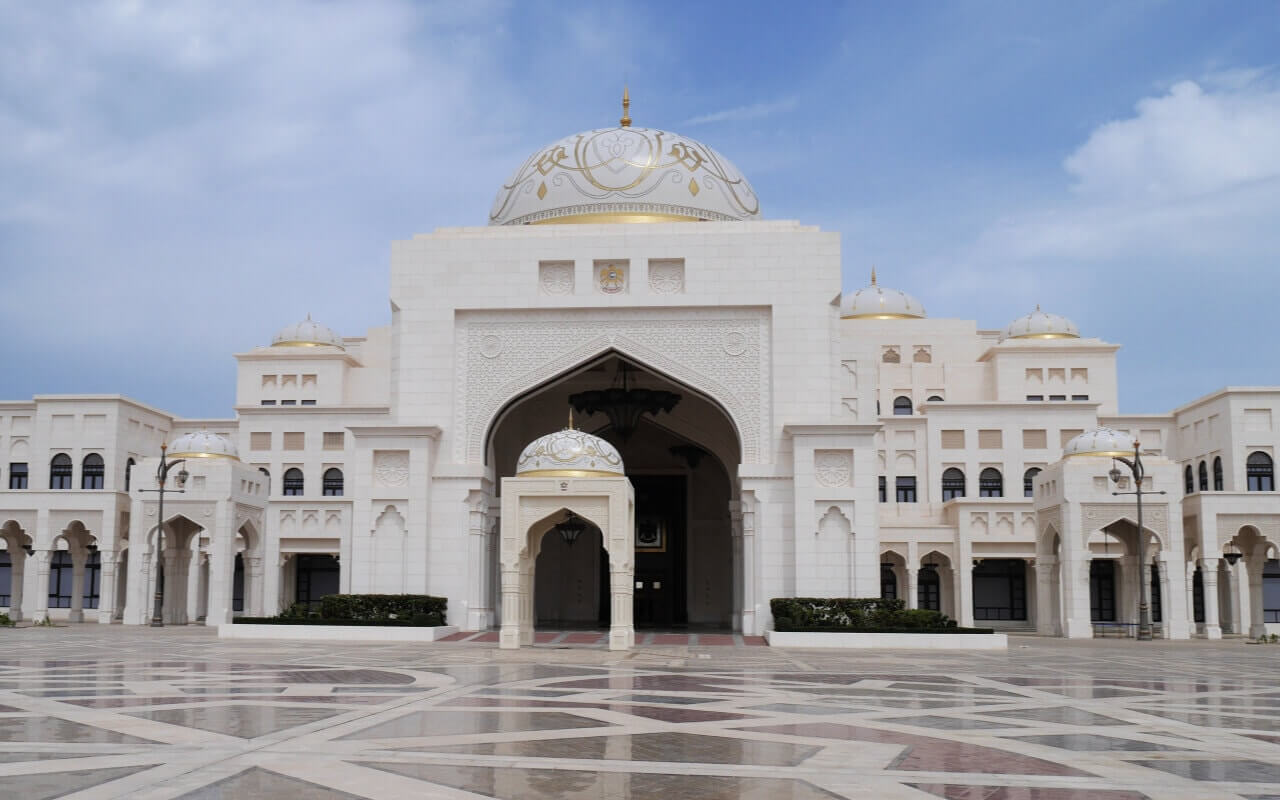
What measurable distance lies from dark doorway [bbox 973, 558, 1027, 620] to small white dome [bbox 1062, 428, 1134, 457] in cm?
1194

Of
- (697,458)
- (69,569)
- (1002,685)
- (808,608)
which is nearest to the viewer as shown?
(1002,685)

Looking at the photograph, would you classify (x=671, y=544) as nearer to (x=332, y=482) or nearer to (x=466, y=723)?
(x=332, y=482)

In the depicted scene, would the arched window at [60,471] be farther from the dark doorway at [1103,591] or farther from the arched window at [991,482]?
the dark doorway at [1103,591]

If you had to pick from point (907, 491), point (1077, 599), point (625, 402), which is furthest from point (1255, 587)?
point (625, 402)

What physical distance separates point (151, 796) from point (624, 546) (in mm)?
15125

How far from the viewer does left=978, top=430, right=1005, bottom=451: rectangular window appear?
4103cm

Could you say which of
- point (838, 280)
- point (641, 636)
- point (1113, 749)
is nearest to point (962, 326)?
point (838, 280)

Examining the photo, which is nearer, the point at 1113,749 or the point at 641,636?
the point at 1113,749

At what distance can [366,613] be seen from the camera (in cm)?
2320

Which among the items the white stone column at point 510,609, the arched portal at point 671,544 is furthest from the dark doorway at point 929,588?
the white stone column at point 510,609

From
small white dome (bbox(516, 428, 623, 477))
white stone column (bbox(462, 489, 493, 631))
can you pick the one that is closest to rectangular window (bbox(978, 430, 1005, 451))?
white stone column (bbox(462, 489, 493, 631))

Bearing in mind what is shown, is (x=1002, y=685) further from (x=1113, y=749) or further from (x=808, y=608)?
(x=808, y=608)

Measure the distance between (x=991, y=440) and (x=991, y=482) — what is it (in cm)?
137

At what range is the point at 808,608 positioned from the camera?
22484 millimetres
